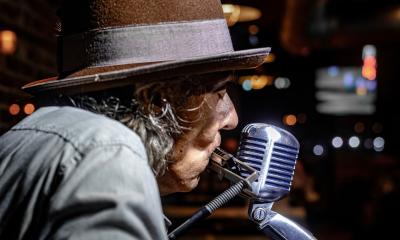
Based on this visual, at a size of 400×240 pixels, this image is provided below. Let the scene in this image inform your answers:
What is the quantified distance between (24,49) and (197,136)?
2.04m

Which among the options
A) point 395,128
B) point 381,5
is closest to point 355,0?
point 381,5

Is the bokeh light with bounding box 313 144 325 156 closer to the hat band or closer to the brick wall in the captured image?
the brick wall

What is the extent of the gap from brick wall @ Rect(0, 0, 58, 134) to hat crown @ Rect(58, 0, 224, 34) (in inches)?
62.3

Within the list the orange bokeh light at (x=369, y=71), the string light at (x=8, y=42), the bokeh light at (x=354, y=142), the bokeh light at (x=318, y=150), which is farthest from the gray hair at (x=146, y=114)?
the bokeh light at (x=318, y=150)

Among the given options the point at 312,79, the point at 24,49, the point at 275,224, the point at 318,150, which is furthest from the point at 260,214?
the point at 318,150

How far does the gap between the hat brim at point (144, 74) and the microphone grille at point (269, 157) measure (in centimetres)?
39

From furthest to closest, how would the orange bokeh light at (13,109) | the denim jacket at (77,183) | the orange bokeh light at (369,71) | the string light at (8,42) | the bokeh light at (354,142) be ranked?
the bokeh light at (354,142)
the orange bokeh light at (369,71)
the orange bokeh light at (13,109)
the string light at (8,42)
the denim jacket at (77,183)

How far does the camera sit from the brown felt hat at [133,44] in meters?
1.28

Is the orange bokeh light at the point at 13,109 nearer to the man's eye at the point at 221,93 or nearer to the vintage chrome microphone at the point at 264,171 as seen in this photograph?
the vintage chrome microphone at the point at 264,171

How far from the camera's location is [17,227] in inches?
41.7

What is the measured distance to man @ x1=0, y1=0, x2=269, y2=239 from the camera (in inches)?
38.0

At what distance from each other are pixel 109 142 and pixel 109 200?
128 mm

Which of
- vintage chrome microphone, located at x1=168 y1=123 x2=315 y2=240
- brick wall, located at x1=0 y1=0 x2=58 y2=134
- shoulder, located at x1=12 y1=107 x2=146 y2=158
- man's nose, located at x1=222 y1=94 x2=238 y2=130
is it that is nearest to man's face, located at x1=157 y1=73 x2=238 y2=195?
man's nose, located at x1=222 y1=94 x2=238 y2=130

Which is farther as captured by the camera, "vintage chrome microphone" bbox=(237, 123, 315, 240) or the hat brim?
"vintage chrome microphone" bbox=(237, 123, 315, 240)
